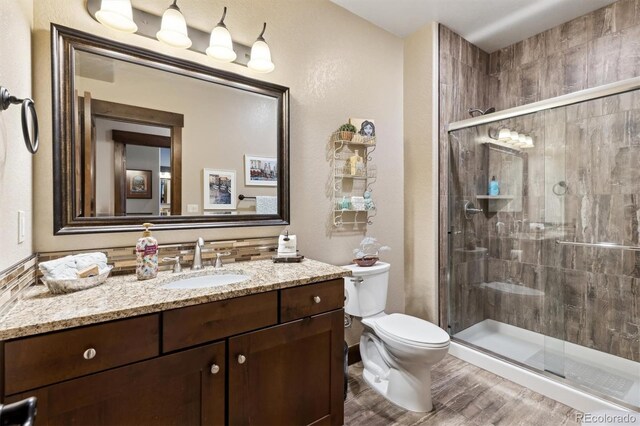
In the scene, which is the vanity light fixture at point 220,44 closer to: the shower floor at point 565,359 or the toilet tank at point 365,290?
the toilet tank at point 365,290

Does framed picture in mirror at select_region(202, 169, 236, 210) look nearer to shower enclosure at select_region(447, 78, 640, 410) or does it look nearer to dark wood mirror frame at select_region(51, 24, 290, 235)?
dark wood mirror frame at select_region(51, 24, 290, 235)

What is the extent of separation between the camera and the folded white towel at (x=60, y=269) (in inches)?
43.9

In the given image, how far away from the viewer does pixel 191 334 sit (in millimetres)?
1099

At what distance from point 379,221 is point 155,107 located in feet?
5.70

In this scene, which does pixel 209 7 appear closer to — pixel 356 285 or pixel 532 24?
pixel 356 285

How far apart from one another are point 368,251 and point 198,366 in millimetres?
1550

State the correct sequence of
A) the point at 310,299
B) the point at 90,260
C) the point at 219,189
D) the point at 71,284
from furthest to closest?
the point at 219,189
the point at 310,299
the point at 90,260
the point at 71,284

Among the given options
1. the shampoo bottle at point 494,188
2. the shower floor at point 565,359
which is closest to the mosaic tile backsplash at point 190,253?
the shower floor at point 565,359

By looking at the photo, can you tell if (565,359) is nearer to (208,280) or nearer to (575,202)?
(575,202)

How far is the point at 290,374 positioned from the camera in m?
1.35

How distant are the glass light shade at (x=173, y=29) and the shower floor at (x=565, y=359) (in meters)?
2.83

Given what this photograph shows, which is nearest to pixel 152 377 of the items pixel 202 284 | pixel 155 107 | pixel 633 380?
pixel 202 284

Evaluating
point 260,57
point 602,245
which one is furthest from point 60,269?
point 602,245

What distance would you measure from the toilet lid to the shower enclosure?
0.79 meters
